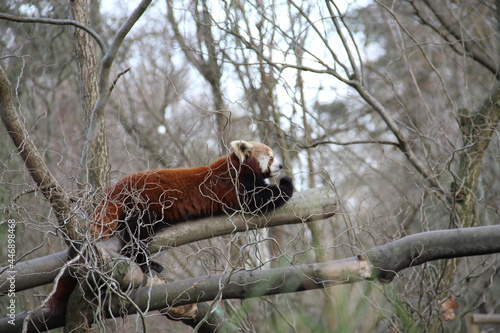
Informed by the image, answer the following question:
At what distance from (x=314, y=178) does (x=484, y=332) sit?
361 centimetres

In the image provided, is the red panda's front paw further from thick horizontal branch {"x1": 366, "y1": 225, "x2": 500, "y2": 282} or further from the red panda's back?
thick horizontal branch {"x1": 366, "y1": 225, "x2": 500, "y2": 282}

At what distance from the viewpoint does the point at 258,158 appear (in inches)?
204

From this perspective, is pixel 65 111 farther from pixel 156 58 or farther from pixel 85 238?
pixel 85 238

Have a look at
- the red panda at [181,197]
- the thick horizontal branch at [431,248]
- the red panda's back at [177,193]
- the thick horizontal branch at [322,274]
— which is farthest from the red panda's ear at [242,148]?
the thick horizontal branch at [431,248]

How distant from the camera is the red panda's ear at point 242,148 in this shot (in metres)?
4.95

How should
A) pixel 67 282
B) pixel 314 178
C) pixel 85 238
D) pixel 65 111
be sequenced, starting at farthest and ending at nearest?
pixel 65 111, pixel 314 178, pixel 67 282, pixel 85 238

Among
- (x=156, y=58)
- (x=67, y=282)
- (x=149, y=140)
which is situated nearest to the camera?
(x=67, y=282)

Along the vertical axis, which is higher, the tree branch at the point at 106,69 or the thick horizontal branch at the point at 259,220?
the tree branch at the point at 106,69

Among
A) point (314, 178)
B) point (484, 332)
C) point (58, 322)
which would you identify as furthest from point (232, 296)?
point (484, 332)

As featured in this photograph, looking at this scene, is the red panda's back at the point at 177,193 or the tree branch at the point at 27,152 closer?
the tree branch at the point at 27,152

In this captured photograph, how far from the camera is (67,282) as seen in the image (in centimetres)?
383

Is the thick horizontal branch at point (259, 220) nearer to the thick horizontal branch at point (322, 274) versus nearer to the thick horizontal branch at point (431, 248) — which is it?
the thick horizontal branch at point (322, 274)

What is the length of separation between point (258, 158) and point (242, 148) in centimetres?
22

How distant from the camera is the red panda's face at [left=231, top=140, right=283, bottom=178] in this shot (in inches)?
199
